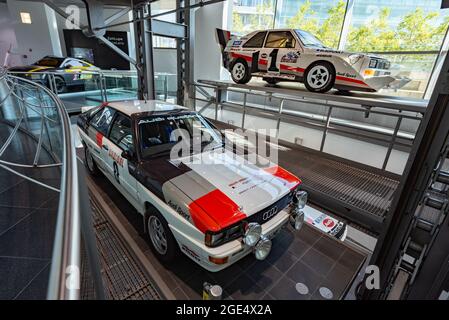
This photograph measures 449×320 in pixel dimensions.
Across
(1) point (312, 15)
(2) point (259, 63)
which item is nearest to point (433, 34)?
(1) point (312, 15)

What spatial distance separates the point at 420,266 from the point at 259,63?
3.74m

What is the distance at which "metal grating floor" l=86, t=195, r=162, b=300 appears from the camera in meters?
1.95

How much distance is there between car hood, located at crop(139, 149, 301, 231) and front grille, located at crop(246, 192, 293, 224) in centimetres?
5

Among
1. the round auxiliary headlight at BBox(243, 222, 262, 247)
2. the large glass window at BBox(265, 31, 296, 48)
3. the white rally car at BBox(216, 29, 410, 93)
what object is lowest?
the round auxiliary headlight at BBox(243, 222, 262, 247)

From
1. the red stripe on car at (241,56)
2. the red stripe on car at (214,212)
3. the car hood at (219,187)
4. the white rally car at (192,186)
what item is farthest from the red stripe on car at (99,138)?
the red stripe on car at (241,56)

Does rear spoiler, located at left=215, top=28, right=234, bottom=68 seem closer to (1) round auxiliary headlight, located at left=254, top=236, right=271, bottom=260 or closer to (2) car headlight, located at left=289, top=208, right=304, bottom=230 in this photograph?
(2) car headlight, located at left=289, top=208, right=304, bottom=230

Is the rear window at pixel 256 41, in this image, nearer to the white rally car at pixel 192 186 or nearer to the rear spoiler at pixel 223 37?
the rear spoiler at pixel 223 37

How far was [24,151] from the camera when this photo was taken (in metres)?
4.04

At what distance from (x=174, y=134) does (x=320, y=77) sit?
244 centimetres

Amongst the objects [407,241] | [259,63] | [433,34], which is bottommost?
[407,241]

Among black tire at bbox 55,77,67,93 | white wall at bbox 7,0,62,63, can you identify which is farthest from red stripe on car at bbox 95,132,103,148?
white wall at bbox 7,0,62,63

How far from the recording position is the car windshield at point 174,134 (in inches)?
96.7

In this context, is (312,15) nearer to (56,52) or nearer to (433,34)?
(433,34)

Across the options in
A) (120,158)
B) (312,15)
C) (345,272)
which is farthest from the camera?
(312,15)
